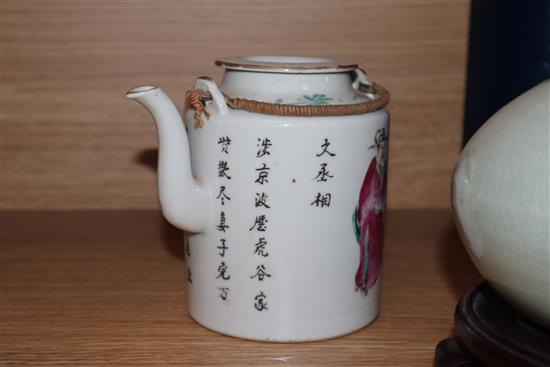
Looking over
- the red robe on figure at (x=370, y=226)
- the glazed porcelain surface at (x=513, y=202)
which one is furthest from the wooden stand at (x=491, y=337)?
the red robe on figure at (x=370, y=226)

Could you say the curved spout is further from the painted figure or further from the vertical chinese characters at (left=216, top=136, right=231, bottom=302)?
the painted figure

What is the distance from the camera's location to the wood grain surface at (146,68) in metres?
1.02

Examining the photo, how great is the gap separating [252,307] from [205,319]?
59 mm

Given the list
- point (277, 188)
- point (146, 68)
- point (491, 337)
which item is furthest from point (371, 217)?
point (146, 68)

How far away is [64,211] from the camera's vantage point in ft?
3.56

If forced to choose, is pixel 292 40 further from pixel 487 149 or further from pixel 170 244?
pixel 487 149

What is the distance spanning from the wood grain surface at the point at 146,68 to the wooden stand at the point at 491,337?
1.60 ft

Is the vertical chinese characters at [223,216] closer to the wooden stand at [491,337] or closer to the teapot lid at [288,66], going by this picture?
the teapot lid at [288,66]

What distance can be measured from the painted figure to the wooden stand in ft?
0.48

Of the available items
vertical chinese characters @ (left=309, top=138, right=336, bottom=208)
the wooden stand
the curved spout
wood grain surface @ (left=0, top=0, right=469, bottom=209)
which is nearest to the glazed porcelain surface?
the wooden stand

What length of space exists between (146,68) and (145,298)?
36cm

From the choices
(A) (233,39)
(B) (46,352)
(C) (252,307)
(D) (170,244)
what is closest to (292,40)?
(A) (233,39)

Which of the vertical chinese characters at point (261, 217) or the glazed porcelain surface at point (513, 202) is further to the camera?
the vertical chinese characters at point (261, 217)

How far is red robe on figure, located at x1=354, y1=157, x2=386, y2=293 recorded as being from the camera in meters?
0.72
